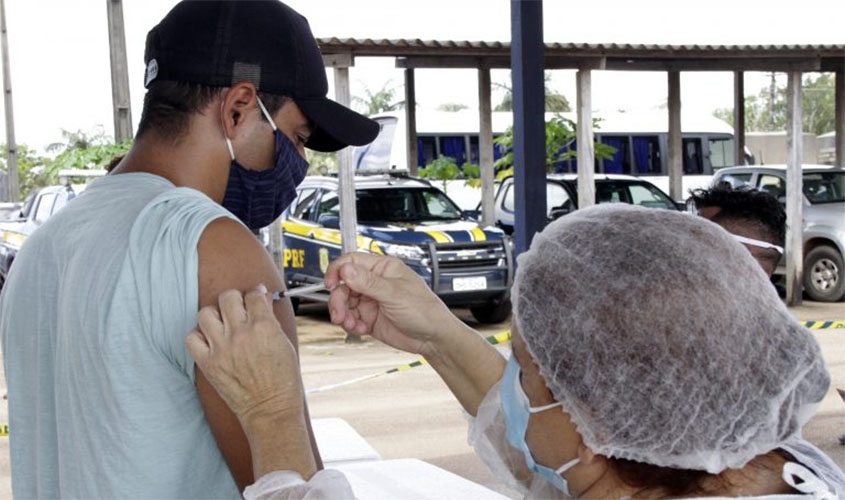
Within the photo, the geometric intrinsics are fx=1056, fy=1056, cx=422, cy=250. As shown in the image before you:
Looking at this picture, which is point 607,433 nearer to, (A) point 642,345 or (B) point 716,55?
(A) point 642,345

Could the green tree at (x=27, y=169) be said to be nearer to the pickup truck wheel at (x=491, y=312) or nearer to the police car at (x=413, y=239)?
the police car at (x=413, y=239)

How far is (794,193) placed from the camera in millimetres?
13359

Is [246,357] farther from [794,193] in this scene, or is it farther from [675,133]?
[675,133]

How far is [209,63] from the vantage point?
185 centimetres

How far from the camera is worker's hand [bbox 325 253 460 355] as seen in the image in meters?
2.12

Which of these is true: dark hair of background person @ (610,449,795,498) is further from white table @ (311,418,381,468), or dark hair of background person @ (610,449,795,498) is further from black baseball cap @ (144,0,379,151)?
white table @ (311,418,381,468)

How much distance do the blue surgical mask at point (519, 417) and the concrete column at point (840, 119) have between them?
16.3 meters

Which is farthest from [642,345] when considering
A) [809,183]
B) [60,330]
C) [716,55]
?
[809,183]

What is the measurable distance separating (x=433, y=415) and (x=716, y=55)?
730cm

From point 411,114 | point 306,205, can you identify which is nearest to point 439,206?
point 306,205

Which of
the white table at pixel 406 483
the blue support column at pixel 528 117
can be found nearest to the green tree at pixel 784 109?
the blue support column at pixel 528 117

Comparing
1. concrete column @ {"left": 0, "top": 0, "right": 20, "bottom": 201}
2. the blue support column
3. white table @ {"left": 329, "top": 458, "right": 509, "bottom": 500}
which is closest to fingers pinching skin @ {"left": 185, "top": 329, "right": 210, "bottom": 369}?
white table @ {"left": 329, "top": 458, "right": 509, "bottom": 500}

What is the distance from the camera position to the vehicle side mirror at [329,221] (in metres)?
12.9

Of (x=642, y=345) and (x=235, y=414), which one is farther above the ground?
(x=642, y=345)
